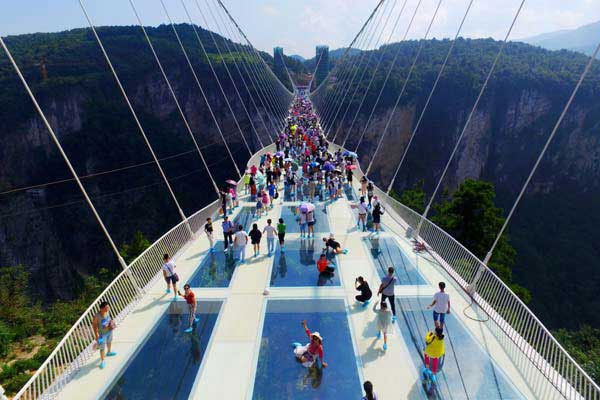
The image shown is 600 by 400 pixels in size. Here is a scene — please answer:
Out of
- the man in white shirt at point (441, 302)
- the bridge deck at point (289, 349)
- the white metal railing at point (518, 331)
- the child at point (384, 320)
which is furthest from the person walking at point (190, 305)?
the white metal railing at point (518, 331)

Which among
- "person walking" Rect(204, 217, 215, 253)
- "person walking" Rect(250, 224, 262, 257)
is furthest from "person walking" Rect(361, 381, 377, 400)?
"person walking" Rect(204, 217, 215, 253)

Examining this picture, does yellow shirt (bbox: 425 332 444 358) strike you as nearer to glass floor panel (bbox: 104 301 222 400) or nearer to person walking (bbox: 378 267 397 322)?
person walking (bbox: 378 267 397 322)

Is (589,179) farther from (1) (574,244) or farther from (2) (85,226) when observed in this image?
(2) (85,226)

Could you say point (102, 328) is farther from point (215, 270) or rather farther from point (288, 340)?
point (215, 270)

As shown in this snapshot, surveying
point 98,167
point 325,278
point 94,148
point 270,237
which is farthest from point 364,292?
point 94,148

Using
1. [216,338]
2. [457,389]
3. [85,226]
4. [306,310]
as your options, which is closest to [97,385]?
[216,338]
